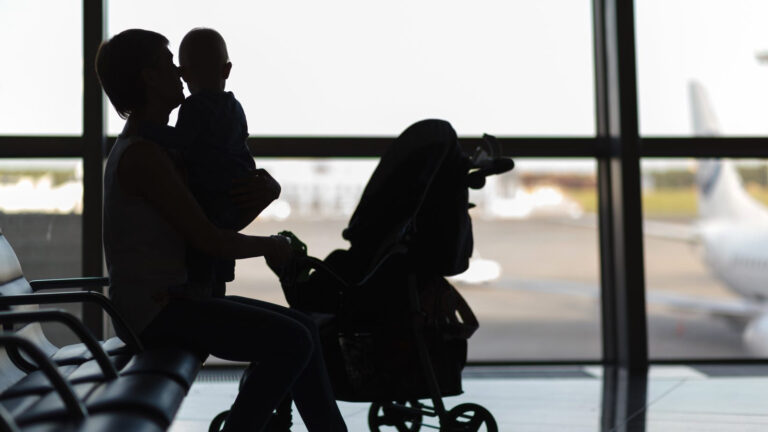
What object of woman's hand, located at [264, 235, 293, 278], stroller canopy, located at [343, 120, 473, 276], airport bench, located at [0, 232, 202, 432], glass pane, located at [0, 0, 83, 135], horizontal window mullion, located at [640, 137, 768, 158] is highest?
glass pane, located at [0, 0, 83, 135]

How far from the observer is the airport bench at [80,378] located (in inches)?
45.3

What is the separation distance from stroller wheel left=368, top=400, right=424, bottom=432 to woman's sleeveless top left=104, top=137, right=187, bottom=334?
98cm

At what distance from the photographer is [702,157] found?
4047 mm

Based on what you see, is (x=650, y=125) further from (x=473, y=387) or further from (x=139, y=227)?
(x=139, y=227)

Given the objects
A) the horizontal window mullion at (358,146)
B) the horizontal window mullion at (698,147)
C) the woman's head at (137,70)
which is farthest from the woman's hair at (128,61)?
the horizontal window mullion at (698,147)

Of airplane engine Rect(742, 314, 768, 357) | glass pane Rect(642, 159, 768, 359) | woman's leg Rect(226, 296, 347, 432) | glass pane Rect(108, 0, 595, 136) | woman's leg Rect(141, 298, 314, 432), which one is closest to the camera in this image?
woman's leg Rect(141, 298, 314, 432)

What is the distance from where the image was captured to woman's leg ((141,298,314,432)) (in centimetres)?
166

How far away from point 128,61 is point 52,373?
72 cm

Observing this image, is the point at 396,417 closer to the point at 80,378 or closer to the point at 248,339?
the point at 248,339

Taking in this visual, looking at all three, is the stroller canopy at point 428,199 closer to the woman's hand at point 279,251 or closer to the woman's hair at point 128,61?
the woman's hand at point 279,251

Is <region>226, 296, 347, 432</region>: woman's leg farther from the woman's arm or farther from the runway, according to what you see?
the runway

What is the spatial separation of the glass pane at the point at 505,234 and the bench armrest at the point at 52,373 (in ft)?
9.28

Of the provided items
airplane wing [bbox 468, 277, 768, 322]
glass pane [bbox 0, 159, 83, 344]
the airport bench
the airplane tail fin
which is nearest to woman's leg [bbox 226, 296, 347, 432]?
the airport bench

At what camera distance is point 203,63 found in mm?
1862
